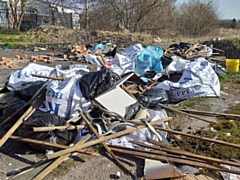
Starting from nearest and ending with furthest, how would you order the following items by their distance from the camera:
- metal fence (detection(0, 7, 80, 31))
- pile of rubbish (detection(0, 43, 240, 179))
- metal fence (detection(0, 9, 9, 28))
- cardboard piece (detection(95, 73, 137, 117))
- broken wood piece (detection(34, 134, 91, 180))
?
broken wood piece (detection(34, 134, 91, 180)), pile of rubbish (detection(0, 43, 240, 179)), cardboard piece (detection(95, 73, 137, 117)), metal fence (detection(0, 9, 9, 28)), metal fence (detection(0, 7, 80, 31))

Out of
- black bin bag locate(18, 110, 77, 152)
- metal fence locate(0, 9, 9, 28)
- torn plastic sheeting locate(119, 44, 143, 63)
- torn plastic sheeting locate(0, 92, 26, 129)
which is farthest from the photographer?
metal fence locate(0, 9, 9, 28)

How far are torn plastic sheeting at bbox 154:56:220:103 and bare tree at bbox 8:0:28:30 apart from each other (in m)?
20.9

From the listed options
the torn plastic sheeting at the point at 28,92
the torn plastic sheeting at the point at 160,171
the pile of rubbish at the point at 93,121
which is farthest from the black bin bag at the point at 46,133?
the torn plastic sheeting at the point at 160,171

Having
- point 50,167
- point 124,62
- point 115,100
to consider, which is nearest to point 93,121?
point 115,100

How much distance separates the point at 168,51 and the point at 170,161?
688 cm

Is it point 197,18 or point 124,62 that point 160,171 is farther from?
point 197,18

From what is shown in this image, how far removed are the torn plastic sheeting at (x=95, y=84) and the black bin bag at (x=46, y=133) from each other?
587mm

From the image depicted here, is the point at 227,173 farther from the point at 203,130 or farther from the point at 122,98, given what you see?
the point at 122,98

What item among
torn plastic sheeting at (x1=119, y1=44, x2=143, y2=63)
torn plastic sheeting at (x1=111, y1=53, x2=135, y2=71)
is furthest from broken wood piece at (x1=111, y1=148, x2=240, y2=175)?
torn plastic sheeting at (x1=119, y1=44, x2=143, y2=63)

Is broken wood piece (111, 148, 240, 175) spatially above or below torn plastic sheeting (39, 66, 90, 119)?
below

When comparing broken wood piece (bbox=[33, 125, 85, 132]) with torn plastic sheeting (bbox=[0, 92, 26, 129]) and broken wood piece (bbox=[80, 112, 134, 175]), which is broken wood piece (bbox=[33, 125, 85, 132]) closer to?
broken wood piece (bbox=[80, 112, 134, 175])

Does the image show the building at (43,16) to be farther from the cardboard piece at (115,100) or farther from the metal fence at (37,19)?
the cardboard piece at (115,100)

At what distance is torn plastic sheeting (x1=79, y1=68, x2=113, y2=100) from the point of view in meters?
3.84

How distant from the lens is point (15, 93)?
4.54 meters
